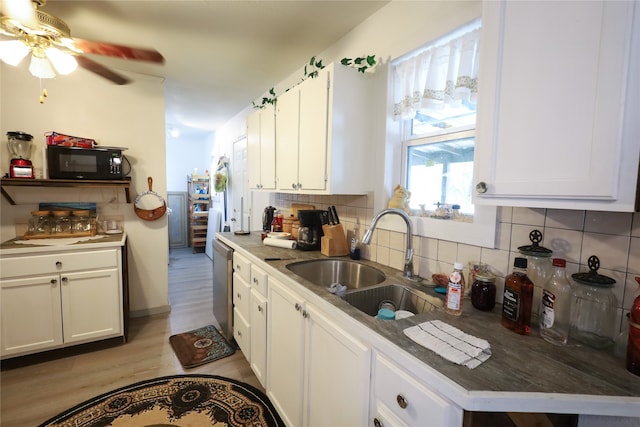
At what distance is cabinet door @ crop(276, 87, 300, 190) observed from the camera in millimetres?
2111

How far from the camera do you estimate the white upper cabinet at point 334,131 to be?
1.76m

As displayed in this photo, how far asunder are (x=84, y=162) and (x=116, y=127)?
1.76 feet

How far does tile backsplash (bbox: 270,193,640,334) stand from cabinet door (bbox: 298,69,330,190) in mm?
583

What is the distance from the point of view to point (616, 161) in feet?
2.32

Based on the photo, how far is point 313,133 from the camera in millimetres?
1907

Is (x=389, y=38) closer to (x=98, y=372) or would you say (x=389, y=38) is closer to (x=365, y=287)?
(x=365, y=287)

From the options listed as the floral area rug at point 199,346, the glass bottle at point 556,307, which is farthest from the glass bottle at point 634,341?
the floral area rug at point 199,346

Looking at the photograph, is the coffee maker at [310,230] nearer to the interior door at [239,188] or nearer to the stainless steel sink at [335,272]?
the stainless steel sink at [335,272]

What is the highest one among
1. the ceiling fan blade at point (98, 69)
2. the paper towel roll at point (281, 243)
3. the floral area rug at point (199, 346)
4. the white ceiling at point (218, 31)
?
the white ceiling at point (218, 31)

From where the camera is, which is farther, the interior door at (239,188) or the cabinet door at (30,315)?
the interior door at (239,188)

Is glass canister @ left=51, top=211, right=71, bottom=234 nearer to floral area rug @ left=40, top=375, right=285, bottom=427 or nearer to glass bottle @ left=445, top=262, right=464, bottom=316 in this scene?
floral area rug @ left=40, top=375, right=285, bottom=427

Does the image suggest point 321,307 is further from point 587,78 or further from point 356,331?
point 587,78

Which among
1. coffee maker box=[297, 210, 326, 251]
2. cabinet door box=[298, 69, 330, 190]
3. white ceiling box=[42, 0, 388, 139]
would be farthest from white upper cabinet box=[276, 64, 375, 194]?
white ceiling box=[42, 0, 388, 139]

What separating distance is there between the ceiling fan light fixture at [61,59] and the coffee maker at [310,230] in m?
1.58
